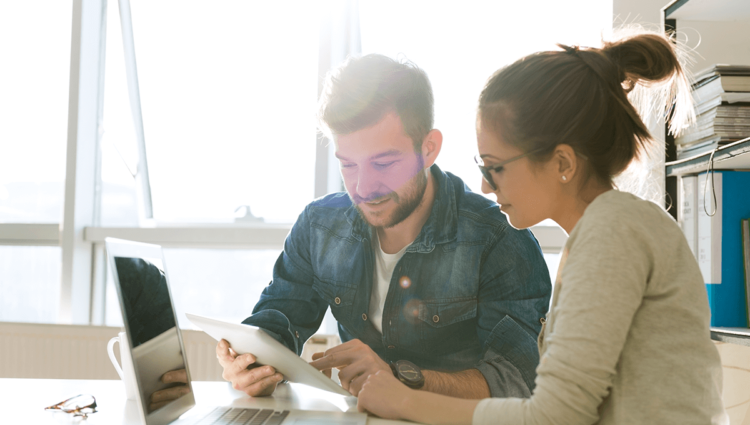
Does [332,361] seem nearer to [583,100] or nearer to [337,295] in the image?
[337,295]

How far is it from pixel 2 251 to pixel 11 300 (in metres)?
0.25

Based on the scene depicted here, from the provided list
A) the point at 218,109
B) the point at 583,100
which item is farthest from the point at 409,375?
the point at 218,109

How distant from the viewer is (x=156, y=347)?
0.91m

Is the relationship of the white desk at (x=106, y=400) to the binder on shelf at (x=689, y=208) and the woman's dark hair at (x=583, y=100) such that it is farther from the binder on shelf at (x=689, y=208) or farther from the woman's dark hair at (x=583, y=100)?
the binder on shelf at (x=689, y=208)

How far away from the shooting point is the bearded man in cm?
135

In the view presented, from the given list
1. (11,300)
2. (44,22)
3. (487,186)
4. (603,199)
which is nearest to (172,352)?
(487,186)

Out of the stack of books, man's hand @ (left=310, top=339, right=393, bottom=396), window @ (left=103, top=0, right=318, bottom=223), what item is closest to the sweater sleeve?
man's hand @ (left=310, top=339, right=393, bottom=396)

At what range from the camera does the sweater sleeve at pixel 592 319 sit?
67 cm

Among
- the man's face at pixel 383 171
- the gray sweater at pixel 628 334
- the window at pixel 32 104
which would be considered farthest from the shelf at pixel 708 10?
the window at pixel 32 104

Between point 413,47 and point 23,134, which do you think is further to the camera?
point 23,134

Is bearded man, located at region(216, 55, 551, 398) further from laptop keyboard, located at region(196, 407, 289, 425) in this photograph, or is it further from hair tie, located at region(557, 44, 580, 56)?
hair tie, located at region(557, 44, 580, 56)

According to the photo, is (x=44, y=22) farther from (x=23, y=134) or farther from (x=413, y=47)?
(x=413, y=47)

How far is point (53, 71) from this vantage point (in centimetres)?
279

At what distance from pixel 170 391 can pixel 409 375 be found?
44 cm
